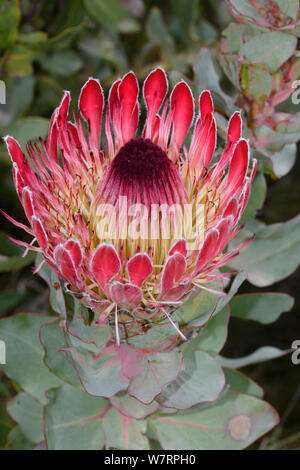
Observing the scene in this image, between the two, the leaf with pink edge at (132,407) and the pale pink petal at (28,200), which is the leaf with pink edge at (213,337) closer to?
the leaf with pink edge at (132,407)

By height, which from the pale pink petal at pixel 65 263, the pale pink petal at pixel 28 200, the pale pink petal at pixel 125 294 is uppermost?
the pale pink petal at pixel 28 200

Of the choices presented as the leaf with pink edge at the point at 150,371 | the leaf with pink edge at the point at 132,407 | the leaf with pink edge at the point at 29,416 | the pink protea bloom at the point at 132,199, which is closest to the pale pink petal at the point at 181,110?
the pink protea bloom at the point at 132,199

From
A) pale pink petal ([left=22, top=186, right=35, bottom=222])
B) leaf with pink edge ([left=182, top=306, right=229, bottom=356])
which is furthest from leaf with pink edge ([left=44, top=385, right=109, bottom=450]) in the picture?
pale pink petal ([left=22, top=186, right=35, bottom=222])

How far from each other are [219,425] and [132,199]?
62cm

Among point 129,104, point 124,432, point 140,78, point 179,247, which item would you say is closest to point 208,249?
point 179,247

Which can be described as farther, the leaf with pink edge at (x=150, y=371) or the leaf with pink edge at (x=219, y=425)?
the leaf with pink edge at (x=219, y=425)

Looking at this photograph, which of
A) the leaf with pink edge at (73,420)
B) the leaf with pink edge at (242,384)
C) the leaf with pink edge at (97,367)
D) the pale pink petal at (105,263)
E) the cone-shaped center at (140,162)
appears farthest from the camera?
the leaf with pink edge at (242,384)

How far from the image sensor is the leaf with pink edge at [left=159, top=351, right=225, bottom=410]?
114 cm

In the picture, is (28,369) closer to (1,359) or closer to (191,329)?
(1,359)

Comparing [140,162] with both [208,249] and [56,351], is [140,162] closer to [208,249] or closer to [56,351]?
[208,249]

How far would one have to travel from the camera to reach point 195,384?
1.17 metres

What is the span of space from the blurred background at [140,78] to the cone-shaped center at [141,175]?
0.34 meters

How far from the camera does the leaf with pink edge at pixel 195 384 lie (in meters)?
1.14
